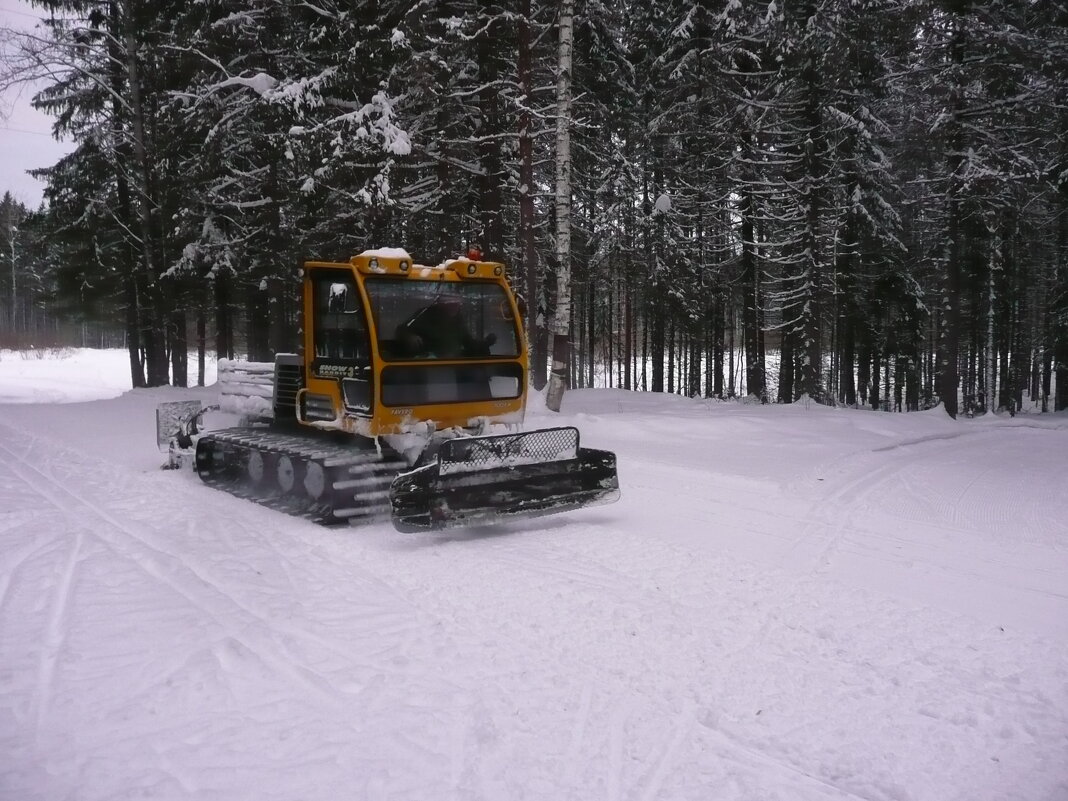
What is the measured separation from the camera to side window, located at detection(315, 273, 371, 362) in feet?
25.0

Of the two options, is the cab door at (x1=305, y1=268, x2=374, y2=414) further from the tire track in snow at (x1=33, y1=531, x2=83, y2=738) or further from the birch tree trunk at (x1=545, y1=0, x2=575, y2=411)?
the birch tree trunk at (x1=545, y1=0, x2=575, y2=411)

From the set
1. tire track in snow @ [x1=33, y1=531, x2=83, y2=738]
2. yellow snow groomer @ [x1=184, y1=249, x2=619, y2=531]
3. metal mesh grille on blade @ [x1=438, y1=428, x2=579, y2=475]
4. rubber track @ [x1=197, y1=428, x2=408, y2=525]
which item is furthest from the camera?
rubber track @ [x1=197, y1=428, x2=408, y2=525]

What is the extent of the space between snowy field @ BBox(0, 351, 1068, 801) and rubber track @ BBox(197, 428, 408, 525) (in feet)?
0.96

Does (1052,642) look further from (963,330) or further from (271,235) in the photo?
(963,330)

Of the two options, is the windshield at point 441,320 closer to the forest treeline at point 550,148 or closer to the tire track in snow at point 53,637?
the tire track in snow at point 53,637

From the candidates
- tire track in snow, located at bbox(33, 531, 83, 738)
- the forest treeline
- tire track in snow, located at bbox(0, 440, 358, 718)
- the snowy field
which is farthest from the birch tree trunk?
tire track in snow, located at bbox(33, 531, 83, 738)

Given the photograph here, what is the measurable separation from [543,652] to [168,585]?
3.08 m

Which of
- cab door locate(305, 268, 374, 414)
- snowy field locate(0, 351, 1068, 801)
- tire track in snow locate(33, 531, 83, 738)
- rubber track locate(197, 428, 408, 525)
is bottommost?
snowy field locate(0, 351, 1068, 801)

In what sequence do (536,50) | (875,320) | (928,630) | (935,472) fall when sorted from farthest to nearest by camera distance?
(875,320) < (536,50) < (935,472) < (928,630)

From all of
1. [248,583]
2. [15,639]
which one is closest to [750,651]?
[248,583]

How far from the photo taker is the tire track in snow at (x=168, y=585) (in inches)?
157

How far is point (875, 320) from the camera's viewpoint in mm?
28172

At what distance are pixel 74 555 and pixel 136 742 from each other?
11.7 feet

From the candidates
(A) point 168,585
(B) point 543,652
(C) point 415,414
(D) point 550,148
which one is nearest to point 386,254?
(C) point 415,414
